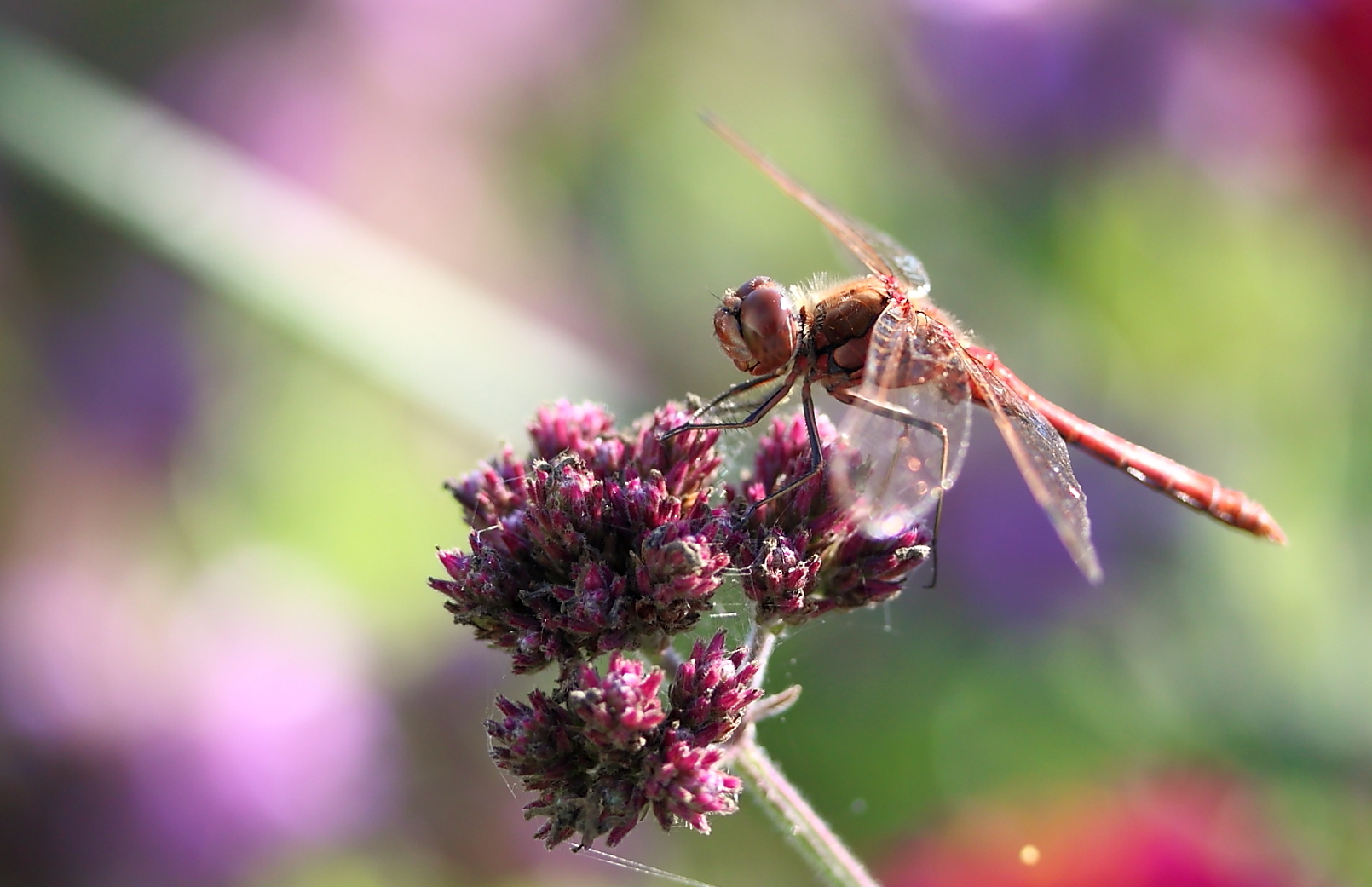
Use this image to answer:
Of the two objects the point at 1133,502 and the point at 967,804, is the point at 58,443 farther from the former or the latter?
the point at 1133,502

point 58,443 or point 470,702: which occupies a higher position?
point 58,443

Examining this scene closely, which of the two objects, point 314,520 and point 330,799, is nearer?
point 330,799

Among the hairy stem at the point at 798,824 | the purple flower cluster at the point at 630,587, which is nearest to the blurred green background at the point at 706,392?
the hairy stem at the point at 798,824

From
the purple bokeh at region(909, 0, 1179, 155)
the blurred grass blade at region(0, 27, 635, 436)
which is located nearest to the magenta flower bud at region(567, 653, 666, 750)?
the blurred grass blade at region(0, 27, 635, 436)

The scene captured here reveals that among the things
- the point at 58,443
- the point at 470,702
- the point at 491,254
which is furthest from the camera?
the point at 491,254

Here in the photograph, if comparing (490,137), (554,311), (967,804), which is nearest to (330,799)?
(967,804)

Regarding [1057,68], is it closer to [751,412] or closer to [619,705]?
[751,412]

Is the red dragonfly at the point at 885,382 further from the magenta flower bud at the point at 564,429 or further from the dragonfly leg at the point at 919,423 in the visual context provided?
the magenta flower bud at the point at 564,429

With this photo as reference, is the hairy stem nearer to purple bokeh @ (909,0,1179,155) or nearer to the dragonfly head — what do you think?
the dragonfly head
